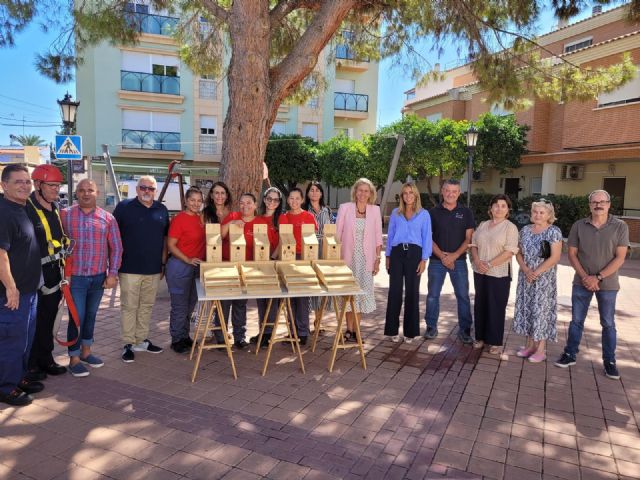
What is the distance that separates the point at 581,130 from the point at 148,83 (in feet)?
68.5

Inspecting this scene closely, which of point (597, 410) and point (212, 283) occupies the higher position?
point (212, 283)

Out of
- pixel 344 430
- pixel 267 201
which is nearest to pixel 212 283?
pixel 267 201

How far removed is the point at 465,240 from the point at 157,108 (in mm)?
23812

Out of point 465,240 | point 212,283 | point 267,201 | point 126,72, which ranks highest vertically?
point 126,72

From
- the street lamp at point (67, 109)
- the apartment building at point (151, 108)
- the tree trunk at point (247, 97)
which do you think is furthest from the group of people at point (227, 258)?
the apartment building at point (151, 108)

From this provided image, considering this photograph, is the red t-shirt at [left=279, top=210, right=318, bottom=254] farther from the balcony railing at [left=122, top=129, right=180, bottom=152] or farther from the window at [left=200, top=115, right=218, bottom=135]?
the window at [left=200, top=115, right=218, bottom=135]

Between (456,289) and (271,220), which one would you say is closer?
(271,220)

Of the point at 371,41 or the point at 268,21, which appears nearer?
the point at 268,21

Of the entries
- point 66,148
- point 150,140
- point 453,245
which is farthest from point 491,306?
point 150,140

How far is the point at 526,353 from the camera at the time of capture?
5074mm

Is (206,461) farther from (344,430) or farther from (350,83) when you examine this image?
(350,83)

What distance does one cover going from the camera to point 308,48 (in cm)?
654

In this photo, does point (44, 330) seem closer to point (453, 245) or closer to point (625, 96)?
point (453, 245)

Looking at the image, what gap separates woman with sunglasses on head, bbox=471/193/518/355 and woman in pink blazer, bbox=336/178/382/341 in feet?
3.69
